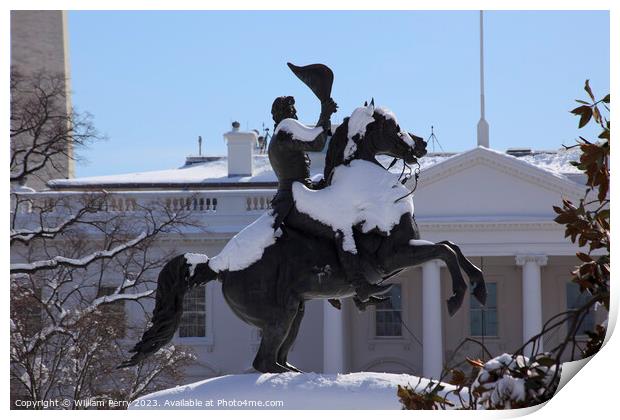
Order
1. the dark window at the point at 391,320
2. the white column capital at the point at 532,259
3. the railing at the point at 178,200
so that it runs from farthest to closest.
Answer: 1. the dark window at the point at 391,320
2. the white column capital at the point at 532,259
3. the railing at the point at 178,200

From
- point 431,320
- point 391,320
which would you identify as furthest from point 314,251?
point 391,320

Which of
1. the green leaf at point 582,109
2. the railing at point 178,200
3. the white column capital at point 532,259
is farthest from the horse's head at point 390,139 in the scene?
the white column capital at point 532,259

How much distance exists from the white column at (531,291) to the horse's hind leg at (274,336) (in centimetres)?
3284

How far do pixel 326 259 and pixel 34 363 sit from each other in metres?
17.0

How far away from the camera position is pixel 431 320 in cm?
4428

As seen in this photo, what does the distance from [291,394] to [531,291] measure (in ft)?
114

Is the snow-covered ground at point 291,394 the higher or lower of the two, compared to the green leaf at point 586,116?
lower

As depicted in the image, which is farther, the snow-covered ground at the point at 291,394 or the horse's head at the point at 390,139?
the horse's head at the point at 390,139

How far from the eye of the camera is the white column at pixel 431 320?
44.1 metres

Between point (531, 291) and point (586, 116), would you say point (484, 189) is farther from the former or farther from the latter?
point (586, 116)

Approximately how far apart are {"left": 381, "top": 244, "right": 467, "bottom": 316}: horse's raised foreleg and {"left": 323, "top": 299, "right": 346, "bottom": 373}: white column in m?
33.0

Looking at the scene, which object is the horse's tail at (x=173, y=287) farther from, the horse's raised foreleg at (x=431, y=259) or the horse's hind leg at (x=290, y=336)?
the horse's raised foreleg at (x=431, y=259)

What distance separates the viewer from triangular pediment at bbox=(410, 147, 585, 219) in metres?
44.4

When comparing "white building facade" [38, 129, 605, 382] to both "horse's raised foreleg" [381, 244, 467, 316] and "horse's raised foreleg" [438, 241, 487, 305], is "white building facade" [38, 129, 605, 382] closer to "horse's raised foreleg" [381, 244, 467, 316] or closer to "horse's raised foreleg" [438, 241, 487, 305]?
"horse's raised foreleg" [381, 244, 467, 316]
